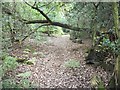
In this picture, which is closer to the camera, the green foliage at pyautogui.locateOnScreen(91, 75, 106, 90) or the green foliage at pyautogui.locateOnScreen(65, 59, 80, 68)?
the green foliage at pyautogui.locateOnScreen(91, 75, 106, 90)

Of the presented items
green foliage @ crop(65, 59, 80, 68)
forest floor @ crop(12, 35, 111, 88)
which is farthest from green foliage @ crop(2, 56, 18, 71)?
green foliage @ crop(65, 59, 80, 68)

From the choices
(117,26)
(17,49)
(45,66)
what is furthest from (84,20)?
(117,26)

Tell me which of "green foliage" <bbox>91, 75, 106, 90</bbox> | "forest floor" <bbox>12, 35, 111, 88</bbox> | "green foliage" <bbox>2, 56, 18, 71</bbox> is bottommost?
"forest floor" <bbox>12, 35, 111, 88</bbox>

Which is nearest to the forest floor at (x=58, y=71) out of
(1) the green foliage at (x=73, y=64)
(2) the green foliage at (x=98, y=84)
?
(1) the green foliage at (x=73, y=64)

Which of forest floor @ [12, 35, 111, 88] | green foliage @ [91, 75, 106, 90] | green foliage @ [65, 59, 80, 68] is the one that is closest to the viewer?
green foliage @ [91, 75, 106, 90]

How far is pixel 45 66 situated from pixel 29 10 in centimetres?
241

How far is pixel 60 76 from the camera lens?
5.40m

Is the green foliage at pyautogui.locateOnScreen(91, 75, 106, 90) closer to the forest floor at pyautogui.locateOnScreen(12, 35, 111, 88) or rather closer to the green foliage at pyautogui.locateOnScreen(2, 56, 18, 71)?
the forest floor at pyautogui.locateOnScreen(12, 35, 111, 88)

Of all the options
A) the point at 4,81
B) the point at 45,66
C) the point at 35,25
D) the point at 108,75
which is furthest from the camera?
the point at 35,25

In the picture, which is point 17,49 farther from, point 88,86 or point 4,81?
point 88,86

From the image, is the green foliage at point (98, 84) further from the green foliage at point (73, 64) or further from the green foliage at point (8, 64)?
the green foliage at point (8, 64)

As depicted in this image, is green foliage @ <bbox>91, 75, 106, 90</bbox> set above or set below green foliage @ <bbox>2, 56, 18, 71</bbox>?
below

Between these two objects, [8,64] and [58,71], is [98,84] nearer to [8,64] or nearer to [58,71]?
[58,71]

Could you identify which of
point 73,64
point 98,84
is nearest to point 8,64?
point 73,64
